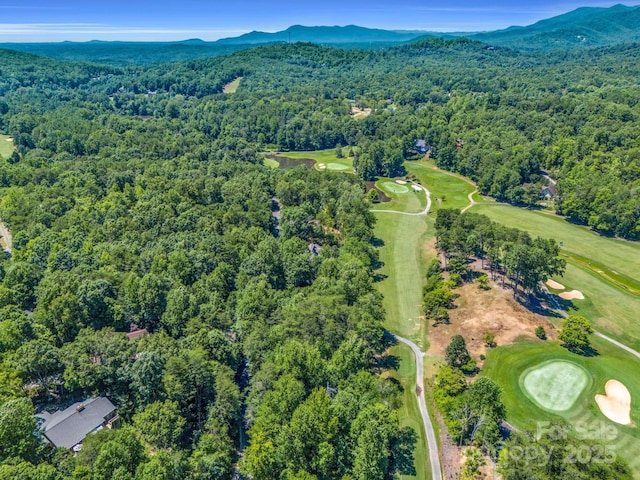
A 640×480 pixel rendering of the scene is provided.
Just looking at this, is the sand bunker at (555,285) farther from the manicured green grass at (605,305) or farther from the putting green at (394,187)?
the putting green at (394,187)

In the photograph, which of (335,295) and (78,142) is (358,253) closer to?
(335,295)

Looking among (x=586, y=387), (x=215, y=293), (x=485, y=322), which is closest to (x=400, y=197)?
(x=485, y=322)

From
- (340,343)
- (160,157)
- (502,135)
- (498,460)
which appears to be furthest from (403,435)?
(502,135)

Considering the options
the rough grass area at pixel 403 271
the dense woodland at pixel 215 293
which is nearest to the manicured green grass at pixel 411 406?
the dense woodland at pixel 215 293

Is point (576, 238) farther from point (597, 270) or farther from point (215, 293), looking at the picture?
point (215, 293)

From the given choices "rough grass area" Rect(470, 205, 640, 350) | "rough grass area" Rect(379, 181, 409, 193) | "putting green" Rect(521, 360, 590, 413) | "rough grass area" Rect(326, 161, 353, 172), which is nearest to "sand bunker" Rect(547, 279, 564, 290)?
"rough grass area" Rect(470, 205, 640, 350)

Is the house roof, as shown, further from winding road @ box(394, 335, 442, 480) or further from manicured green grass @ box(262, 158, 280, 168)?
manicured green grass @ box(262, 158, 280, 168)
